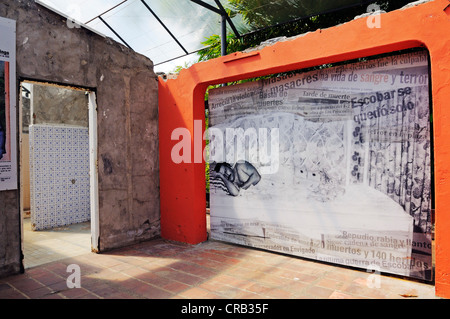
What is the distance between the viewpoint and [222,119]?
5.02 m

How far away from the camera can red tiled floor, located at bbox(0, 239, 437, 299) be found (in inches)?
125

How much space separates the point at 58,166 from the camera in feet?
21.3

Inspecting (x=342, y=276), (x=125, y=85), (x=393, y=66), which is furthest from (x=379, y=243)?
(x=125, y=85)

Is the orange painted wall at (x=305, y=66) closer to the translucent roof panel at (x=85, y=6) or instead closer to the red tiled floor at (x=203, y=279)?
the red tiled floor at (x=203, y=279)

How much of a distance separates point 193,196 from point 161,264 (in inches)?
46.6

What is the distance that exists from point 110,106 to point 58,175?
2657 millimetres

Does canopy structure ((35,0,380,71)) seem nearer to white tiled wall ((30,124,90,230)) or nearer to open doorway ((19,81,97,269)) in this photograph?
open doorway ((19,81,97,269))

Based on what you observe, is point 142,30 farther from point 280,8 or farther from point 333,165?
point 333,165

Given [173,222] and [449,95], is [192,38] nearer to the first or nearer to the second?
[173,222]

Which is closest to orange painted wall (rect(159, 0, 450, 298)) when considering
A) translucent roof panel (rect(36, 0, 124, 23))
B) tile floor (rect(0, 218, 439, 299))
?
tile floor (rect(0, 218, 439, 299))

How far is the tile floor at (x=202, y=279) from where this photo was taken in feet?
10.4

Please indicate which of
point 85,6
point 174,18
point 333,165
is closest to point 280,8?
point 174,18

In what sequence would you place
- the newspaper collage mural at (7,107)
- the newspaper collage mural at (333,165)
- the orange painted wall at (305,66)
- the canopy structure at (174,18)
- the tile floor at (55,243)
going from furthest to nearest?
the canopy structure at (174,18) < the tile floor at (55,243) < the newspaper collage mural at (7,107) < the newspaper collage mural at (333,165) < the orange painted wall at (305,66)

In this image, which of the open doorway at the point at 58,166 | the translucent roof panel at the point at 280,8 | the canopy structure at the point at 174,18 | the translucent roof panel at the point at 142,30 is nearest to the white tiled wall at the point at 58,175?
the open doorway at the point at 58,166
